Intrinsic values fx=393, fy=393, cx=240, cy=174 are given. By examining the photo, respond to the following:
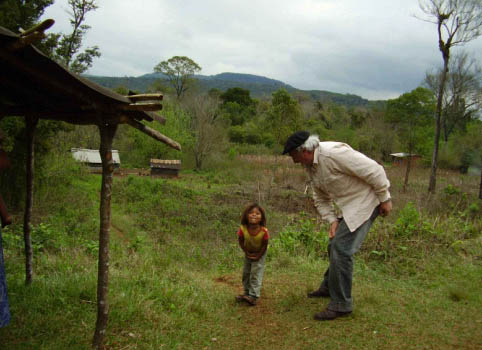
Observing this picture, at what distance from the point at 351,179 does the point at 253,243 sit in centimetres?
141

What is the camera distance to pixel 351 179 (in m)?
4.06

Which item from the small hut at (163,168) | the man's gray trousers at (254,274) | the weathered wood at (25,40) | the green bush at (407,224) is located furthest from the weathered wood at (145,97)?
the small hut at (163,168)

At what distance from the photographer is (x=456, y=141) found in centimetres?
3412

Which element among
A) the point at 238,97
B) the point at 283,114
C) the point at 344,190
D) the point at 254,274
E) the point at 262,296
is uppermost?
the point at 238,97

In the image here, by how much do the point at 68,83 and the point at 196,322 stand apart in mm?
2747

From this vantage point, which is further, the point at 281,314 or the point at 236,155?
the point at 236,155

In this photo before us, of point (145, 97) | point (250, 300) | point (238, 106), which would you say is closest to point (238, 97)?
point (238, 106)

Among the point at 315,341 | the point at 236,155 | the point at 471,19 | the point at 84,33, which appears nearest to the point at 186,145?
the point at 236,155

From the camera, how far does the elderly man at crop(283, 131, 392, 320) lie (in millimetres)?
3936

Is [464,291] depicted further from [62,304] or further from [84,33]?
[84,33]

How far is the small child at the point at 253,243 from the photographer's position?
4668mm

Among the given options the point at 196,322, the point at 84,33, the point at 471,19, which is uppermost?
the point at 471,19

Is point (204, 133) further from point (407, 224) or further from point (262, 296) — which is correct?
point (262, 296)

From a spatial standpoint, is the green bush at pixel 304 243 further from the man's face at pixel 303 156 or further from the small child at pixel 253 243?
the man's face at pixel 303 156
